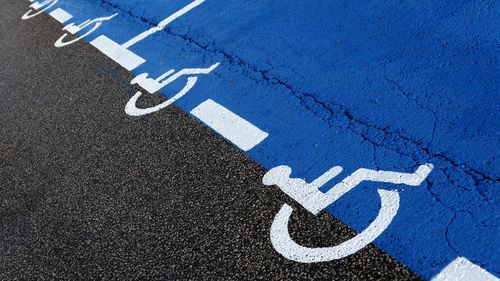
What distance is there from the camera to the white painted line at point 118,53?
6.29 meters

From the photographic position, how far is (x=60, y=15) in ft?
29.6

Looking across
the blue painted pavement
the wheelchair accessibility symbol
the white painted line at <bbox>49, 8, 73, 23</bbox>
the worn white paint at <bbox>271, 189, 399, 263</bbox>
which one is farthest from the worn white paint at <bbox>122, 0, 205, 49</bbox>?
the worn white paint at <bbox>271, 189, 399, 263</bbox>

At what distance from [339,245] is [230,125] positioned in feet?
5.84

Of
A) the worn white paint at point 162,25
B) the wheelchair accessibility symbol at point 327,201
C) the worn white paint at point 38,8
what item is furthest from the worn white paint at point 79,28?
the wheelchair accessibility symbol at point 327,201

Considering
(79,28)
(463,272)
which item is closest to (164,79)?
(79,28)

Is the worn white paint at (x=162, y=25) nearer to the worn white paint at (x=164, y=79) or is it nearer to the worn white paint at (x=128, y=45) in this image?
the worn white paint at (x=128, y=45)

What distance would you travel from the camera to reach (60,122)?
220 inches

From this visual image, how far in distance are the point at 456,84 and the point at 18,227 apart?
3941 mm

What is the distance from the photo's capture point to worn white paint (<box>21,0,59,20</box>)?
9.68m

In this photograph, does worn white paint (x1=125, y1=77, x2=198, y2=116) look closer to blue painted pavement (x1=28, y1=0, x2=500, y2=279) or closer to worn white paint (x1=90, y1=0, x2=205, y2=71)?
blue painted pavement (x1=28, y1=0, x2=500, y2=279)

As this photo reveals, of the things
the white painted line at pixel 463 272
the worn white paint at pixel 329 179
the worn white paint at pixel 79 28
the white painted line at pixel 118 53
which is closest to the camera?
the white painted line at pixel 463 272

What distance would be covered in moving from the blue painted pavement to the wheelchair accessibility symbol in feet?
0.18

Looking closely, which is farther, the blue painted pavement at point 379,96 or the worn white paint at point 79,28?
the worn white paint at point 79,28

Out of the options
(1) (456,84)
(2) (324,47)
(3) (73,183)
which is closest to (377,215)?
(1) (456,84)
